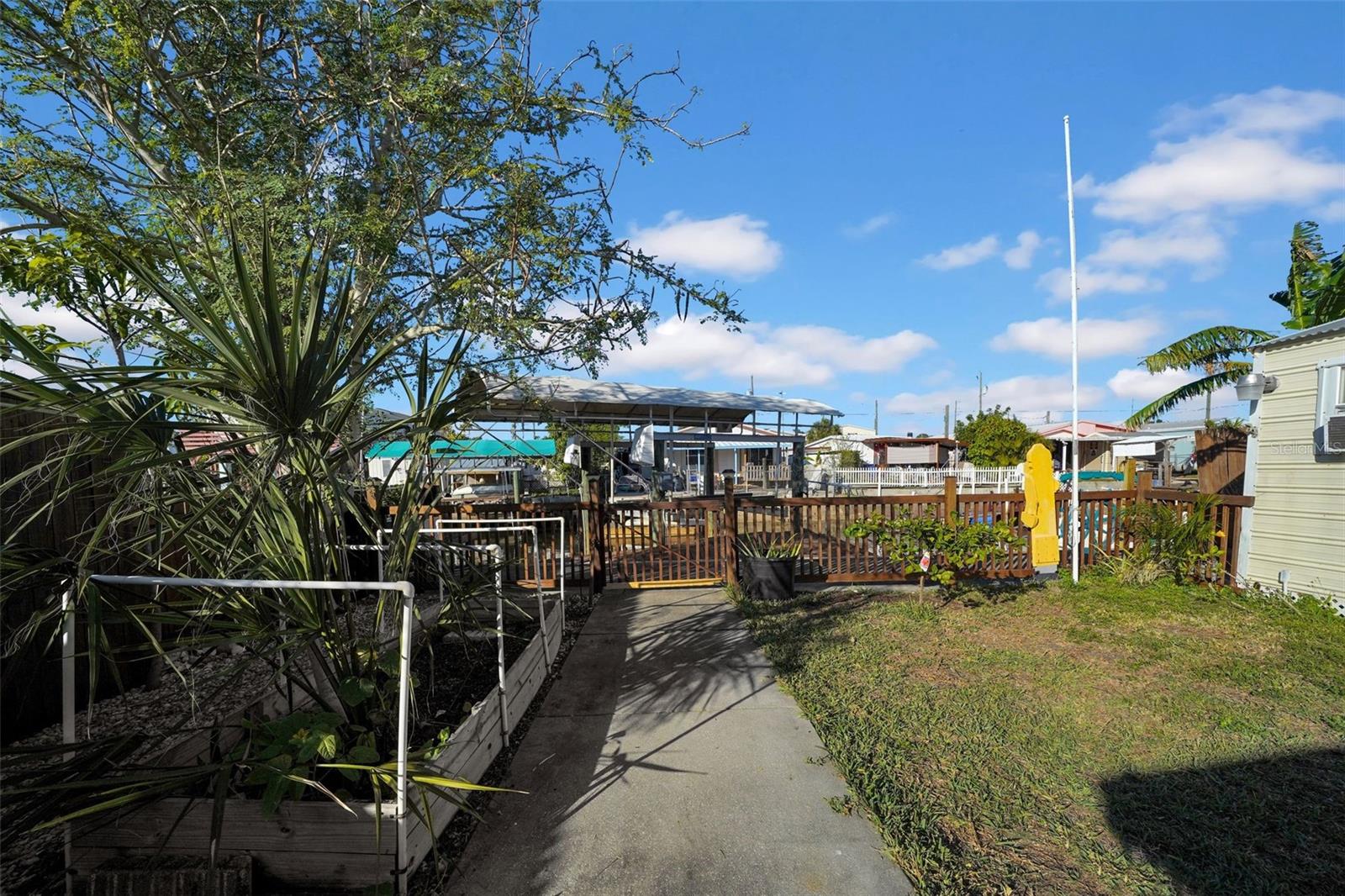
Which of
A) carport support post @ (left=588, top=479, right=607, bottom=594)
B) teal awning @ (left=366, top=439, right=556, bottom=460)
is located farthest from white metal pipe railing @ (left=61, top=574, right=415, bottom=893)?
carport support post @ (left=588, top=479, right=607, bottom=594)

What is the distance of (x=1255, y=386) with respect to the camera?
653cm

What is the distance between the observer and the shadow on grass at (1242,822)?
237 cm

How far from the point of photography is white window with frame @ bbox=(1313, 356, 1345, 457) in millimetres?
5672

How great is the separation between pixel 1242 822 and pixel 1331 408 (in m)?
5.24

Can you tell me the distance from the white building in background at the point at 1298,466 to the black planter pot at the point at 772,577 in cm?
481

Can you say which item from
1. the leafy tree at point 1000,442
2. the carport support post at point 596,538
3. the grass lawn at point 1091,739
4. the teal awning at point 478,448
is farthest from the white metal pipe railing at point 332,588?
the leafy tree at point 1000,442

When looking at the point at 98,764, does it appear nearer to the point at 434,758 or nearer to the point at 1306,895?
the point at 434,758

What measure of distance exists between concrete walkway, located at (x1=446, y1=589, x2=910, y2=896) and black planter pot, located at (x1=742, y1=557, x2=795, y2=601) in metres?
2.14

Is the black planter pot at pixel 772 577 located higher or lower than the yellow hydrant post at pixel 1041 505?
lower

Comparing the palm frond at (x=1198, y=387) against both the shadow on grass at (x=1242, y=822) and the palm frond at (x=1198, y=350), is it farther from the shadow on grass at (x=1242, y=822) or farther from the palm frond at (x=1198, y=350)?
the shadow on grass at (x=1242, y=822)

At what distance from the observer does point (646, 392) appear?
14.0 m

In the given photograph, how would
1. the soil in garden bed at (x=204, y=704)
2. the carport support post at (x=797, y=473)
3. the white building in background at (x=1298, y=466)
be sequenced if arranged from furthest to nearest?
the carport support post at (x=797, y=473)
the white building in background at (x=1298, y=466)
the soil in garden bed at (x=204, y=704)

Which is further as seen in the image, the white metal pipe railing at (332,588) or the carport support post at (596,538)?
the carport support post at (596,538)

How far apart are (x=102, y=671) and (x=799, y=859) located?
445 centimetres
